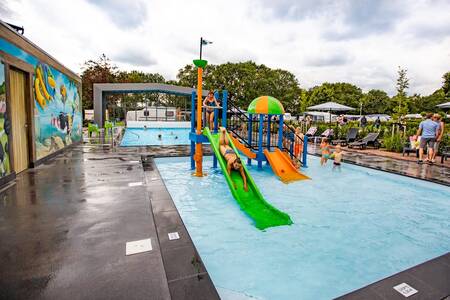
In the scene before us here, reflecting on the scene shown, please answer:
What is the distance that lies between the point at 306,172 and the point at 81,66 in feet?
124

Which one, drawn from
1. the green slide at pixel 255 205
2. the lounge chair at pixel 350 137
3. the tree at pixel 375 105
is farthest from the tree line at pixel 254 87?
the green slide at pixel 255 205

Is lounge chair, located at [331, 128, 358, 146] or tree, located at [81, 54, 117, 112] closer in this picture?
lounge chair, located at [331, 128, 358, 146]

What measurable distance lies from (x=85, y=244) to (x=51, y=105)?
752cm

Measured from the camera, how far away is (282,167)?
818cm

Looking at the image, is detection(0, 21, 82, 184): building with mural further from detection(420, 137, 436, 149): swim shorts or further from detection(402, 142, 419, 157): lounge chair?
detection(402, 142, 419, 157): lounge chair

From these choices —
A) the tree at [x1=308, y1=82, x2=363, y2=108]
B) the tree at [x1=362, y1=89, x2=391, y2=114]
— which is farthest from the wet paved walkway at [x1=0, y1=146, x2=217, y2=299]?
the tree at [x1=362, y1=89, x2=391, y2=114]

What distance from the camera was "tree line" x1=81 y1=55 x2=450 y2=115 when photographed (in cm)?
3441

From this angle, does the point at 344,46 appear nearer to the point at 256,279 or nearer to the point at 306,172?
the point at 306,172

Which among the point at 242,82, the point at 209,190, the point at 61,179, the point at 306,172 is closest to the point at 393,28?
the point at 306,172

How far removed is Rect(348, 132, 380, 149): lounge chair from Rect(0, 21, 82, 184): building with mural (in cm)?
1348

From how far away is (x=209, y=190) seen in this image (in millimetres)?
6773

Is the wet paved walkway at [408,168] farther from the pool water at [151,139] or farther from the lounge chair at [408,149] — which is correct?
the pool water at [151,139]

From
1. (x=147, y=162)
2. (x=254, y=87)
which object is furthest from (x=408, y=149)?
(x=254, y=87)

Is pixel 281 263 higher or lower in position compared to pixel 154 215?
lower
